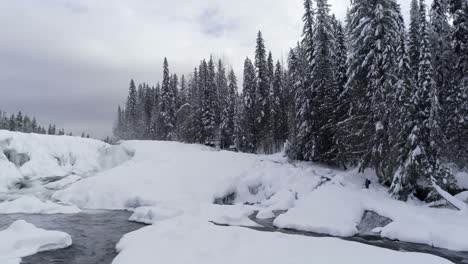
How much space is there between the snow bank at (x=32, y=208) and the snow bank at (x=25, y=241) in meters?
8.52

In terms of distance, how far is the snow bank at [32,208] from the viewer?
23.6m

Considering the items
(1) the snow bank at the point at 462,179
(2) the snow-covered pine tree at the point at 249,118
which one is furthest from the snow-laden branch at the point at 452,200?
(2) the snow-covered pine tree at the point at 249,118

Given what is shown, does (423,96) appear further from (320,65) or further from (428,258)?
(428,258)

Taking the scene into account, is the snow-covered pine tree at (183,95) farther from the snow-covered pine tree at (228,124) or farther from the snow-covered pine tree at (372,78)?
the snow-covered pine tree at (372,78)

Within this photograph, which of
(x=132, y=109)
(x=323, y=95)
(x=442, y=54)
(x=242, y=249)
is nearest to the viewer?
(x=242, y=249)

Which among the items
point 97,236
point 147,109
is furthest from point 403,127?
point 147,109

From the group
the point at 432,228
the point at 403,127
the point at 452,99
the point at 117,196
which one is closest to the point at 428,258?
the point at 432,228

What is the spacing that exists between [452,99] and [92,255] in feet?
82.3

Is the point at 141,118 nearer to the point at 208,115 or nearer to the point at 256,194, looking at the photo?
the point at 208,115

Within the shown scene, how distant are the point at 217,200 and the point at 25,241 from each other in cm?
1472

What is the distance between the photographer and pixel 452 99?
2594cm

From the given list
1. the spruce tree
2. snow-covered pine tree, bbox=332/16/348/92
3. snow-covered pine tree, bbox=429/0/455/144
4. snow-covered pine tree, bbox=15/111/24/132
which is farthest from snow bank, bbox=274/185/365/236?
snow-covered pine tree, bbox=15/111/24/132

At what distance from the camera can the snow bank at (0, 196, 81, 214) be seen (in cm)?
2356

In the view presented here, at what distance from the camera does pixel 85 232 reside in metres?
18.2
